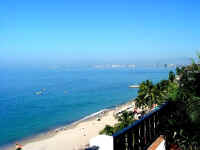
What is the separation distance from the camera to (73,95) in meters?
65.1

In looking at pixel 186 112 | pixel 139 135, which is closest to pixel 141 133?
pixel 139 135

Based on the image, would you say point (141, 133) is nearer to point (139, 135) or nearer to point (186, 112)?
point (139, 135)

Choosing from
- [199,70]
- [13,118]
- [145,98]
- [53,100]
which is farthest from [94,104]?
[199,70]

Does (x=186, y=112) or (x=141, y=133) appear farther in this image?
(x=186, y=112)

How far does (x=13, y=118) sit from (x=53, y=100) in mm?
17301

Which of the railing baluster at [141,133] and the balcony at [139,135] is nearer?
the balcony at [139,135]

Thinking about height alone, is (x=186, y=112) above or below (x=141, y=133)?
above

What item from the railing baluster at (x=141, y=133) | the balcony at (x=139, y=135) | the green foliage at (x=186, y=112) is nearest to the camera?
the balcony at (x=139, y=135)

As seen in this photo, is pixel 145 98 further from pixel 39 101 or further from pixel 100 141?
pixel 39 101

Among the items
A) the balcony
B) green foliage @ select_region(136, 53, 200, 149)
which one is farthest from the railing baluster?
green foliage @ select_region(136, 53, 200, 149)

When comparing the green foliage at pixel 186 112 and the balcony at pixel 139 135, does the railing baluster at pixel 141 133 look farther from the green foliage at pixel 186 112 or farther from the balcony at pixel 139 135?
the green foliage at pixel 186 112

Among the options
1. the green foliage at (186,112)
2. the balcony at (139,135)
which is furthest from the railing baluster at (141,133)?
the green foliage at (186,112)

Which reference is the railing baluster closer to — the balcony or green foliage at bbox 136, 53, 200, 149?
the balcony

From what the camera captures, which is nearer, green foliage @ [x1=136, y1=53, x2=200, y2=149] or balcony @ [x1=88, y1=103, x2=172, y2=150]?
balcony @ [x1=88, y1=103, x2=172, y2=150]
